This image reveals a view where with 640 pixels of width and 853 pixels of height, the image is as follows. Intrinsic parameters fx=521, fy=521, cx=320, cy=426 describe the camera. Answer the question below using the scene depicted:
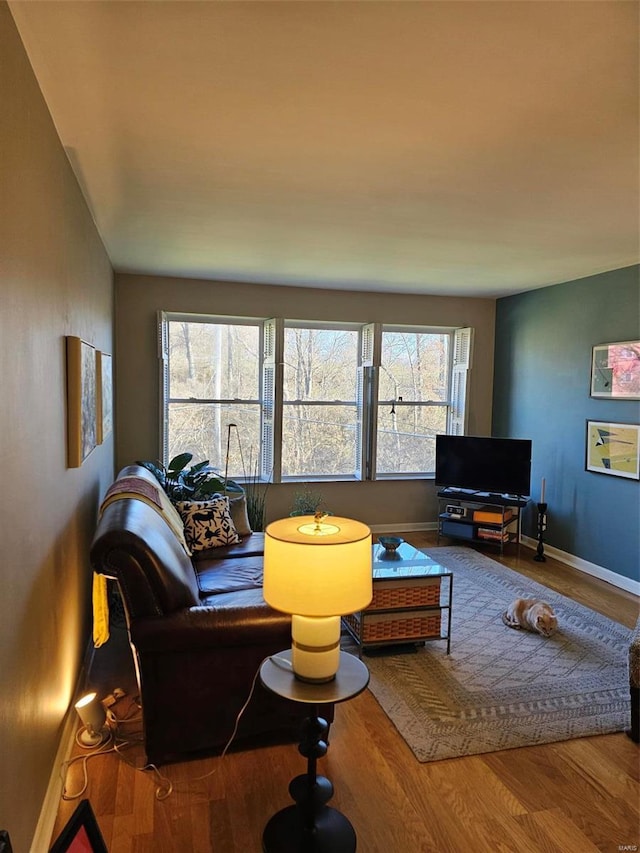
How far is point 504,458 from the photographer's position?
5.00 meters

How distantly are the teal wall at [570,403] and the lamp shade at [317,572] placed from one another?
3330mm

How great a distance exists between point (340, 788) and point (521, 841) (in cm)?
65

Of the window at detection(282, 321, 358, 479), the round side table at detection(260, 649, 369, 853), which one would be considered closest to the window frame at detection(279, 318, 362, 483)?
the window at detection(282, 321, 358, 479)

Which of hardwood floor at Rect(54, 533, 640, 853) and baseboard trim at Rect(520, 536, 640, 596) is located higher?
baseboard trim at Rect(520, 536, 640, 596)

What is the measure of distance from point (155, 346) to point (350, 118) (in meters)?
3.39

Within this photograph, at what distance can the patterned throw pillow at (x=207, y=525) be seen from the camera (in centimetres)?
344

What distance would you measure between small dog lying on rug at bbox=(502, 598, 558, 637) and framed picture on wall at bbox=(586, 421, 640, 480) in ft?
4.73

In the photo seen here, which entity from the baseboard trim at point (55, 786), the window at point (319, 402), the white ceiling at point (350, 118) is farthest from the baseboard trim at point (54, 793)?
the window at point (319, 402)

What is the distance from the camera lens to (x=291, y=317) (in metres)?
5.21

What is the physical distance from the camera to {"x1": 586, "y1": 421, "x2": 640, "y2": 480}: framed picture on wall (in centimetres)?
400

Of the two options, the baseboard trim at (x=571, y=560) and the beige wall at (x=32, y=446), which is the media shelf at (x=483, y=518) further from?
the beige wall at (x=32, y=446)

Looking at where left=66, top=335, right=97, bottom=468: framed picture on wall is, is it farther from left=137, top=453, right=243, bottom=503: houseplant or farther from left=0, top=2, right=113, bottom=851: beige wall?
left=137, top=453, right=243, bottom=503: houseplant

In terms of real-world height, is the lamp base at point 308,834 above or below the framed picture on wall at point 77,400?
below

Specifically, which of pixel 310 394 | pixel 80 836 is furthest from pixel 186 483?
pixel 80 836
